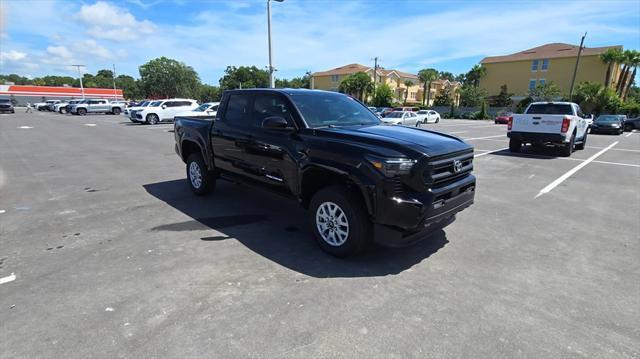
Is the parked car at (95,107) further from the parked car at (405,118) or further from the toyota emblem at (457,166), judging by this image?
the toyota emblem at (457,166)

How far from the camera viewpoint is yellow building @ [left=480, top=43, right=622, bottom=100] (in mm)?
56781

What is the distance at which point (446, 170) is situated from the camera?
12.7 ft

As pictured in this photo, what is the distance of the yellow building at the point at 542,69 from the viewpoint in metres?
56.8

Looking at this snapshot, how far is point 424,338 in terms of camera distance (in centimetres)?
265

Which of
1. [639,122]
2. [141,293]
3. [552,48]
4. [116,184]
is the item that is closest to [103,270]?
[141,293]

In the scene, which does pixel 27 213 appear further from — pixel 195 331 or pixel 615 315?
pixel 615 315

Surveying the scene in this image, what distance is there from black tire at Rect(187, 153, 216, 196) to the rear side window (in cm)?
1140

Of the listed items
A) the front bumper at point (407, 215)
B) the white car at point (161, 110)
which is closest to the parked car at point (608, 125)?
the front bumper at point (407, 215)

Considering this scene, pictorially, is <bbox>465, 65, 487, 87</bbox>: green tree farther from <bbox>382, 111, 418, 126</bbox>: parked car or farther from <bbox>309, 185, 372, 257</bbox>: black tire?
<bbox>309, 185, 372, 257</bbox>: black tire

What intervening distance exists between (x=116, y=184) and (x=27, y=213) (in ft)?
6.65

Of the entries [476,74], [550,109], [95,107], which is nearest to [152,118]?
[95,107]

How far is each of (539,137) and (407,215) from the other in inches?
436

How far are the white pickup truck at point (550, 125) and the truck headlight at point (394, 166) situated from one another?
10.8 meters

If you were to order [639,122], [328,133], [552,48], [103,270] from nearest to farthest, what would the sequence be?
[103,270] → [328,133] → [639,122] → [552,48]
